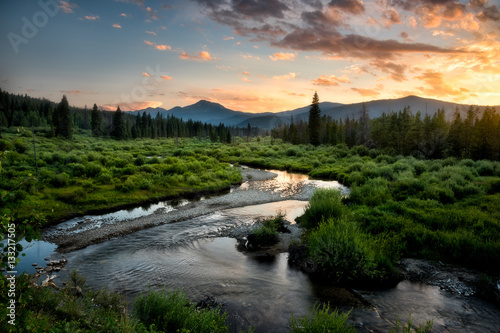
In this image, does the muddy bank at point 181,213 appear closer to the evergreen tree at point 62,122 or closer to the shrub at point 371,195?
the shrub at point 371,195

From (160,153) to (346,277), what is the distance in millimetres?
56712

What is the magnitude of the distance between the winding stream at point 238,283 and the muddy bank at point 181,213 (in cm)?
44

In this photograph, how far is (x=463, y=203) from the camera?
16.7 m

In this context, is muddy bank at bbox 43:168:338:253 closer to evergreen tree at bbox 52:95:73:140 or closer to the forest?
the forest

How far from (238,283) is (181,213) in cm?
1037

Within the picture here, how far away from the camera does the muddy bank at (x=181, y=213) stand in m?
14.5

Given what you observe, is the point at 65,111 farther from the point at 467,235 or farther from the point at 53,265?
the point at 467,235

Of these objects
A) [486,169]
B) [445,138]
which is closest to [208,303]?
[486,169]

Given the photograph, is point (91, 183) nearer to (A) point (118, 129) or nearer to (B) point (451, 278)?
(B) point (451, 278)

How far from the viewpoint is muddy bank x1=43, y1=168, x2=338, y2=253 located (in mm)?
14515

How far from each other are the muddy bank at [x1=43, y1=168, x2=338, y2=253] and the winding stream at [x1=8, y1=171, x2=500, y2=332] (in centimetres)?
44

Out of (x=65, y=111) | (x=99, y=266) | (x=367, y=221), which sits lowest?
(x=99, y=266)

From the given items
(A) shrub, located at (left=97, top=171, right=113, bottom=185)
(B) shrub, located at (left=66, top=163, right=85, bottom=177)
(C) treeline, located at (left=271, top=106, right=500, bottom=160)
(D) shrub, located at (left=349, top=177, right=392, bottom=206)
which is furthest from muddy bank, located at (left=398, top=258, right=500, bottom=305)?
(C) treeline, located at (left=271, top=106, right=500, bottom=160)

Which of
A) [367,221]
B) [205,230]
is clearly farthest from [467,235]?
[205,230]
